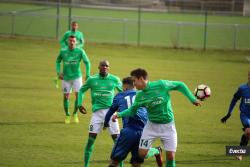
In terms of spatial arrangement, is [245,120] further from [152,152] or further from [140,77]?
[140,77]

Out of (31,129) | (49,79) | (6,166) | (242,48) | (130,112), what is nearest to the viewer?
(130,112)

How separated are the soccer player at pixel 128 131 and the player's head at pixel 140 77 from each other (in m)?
1.00

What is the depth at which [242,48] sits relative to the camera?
170ft

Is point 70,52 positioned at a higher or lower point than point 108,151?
higher

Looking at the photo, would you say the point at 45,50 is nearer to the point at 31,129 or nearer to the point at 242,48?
the point at 242,48

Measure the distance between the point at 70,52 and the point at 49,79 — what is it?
1015cm

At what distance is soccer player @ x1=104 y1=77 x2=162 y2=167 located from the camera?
14086mm

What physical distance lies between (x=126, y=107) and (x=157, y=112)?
3.72 ft

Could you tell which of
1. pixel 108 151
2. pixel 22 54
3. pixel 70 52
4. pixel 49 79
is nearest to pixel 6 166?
pixel 108 151

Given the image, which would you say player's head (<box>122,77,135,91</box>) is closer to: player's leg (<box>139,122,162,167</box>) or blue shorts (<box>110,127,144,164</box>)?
blue shorts (<box>110,127,144,164</box>)

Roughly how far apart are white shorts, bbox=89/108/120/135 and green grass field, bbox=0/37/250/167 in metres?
0.98

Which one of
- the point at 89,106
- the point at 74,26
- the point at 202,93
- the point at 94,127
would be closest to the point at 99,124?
the point at 94,127

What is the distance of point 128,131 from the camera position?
1412 centimetres

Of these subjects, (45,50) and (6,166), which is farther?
(45,50)
